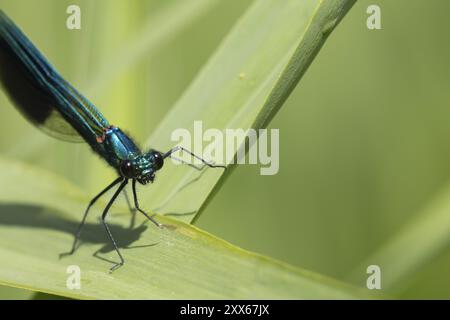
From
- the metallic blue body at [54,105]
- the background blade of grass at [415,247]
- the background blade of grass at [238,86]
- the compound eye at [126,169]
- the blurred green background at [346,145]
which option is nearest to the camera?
the background blade of grass at [238,86]

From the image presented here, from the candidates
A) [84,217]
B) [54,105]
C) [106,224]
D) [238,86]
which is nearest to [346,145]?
[238,86]

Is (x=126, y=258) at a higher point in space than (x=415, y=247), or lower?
lower

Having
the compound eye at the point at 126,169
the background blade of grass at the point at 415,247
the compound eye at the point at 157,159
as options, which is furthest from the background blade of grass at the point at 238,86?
the background blade of grass at the point at 415,247

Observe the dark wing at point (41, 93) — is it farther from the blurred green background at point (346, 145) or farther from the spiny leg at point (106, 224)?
the spiny leg at point (106, 224)

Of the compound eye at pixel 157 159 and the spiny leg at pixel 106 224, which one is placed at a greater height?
the compound eye at pixel 157 159

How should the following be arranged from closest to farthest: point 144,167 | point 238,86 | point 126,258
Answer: point 126,258
point 238,86
point 144,167

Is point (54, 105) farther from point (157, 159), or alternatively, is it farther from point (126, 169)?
point (157, 159)

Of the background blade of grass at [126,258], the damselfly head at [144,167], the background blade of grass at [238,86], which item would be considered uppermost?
the background blade of grass at [238,86]
